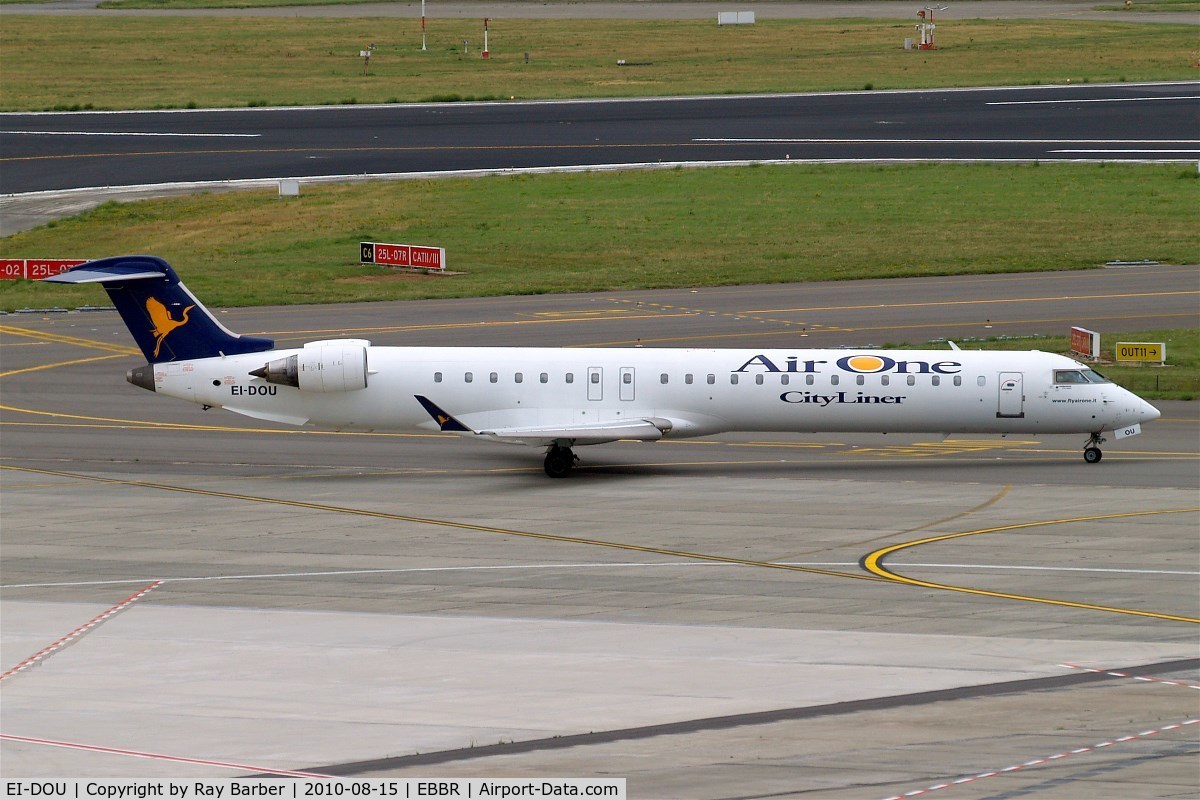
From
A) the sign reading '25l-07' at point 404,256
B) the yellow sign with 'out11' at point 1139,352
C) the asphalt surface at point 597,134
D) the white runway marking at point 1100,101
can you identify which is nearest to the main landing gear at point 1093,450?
the yellow sign with 'out11' at point 1139,352

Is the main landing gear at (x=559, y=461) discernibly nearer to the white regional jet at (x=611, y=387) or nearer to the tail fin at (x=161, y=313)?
the white regional jet at (x=611, y=387)

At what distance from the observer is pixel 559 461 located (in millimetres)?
39594

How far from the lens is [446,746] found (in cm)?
2117

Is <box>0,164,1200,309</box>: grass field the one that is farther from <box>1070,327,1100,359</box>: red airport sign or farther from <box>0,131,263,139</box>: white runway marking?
<box>0,131,263,139</box>: white runway marking

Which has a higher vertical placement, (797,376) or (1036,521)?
(797,376)

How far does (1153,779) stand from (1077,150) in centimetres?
6823

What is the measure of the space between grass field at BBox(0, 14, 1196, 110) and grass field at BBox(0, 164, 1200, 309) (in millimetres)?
29663

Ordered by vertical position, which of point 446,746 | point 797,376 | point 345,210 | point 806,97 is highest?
point 806,97

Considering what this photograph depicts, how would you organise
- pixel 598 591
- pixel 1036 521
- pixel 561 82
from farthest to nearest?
pixel 561 82, pixel 1036 521, pixel 598 591

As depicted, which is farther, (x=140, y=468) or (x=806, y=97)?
(x=806, y=97)

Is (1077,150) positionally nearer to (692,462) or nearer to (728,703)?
(692,462)

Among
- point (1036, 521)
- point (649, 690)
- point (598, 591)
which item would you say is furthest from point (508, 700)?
point (1036, 521)

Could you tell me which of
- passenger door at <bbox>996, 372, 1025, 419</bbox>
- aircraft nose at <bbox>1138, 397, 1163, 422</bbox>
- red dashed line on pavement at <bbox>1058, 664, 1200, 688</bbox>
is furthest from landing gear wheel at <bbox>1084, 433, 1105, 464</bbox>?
red dashed line on pavement at <bbox>1058, 664, 1200, 688</bbox>

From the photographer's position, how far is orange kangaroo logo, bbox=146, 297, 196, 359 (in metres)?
40.0
